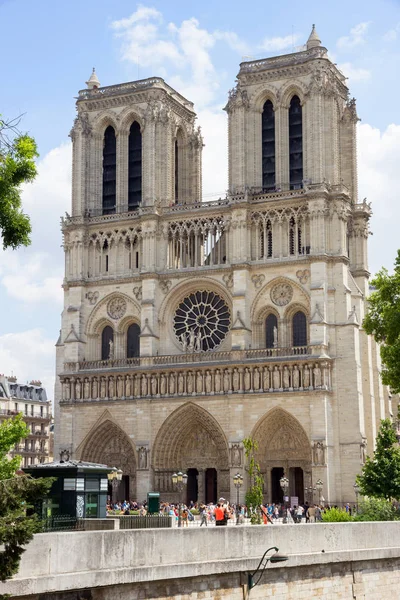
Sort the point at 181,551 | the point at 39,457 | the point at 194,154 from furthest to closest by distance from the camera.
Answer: the point at 39,457, the point at 194,154, the point at 181,551

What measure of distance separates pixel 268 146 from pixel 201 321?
33.1 feet

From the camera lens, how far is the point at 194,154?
5925cm

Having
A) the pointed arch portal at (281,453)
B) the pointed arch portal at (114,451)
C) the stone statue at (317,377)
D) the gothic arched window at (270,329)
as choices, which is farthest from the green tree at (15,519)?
the pointed arch portal at (114,451)

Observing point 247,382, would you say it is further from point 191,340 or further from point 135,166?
point 135,166

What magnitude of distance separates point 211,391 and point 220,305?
5120 mm

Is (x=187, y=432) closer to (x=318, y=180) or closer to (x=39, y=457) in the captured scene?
(x=318, y=180)

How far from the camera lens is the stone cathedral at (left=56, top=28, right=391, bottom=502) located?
162 ft

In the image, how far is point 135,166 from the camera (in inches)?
2270

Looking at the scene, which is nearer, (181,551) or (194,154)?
(181,551)

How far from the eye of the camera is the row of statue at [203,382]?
48.8 meters

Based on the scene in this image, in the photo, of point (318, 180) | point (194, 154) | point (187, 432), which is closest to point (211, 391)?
point (187, 432)

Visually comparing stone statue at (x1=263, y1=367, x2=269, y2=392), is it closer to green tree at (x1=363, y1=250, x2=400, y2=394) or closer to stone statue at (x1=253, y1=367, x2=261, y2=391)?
stone statue at (x1=253, y1=367, x2=261, y2=391)

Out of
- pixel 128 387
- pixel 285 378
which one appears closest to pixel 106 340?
pixel 128 387

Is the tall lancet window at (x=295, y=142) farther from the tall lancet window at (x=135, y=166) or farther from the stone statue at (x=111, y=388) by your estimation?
the stone statue at (x=111, y=388)
